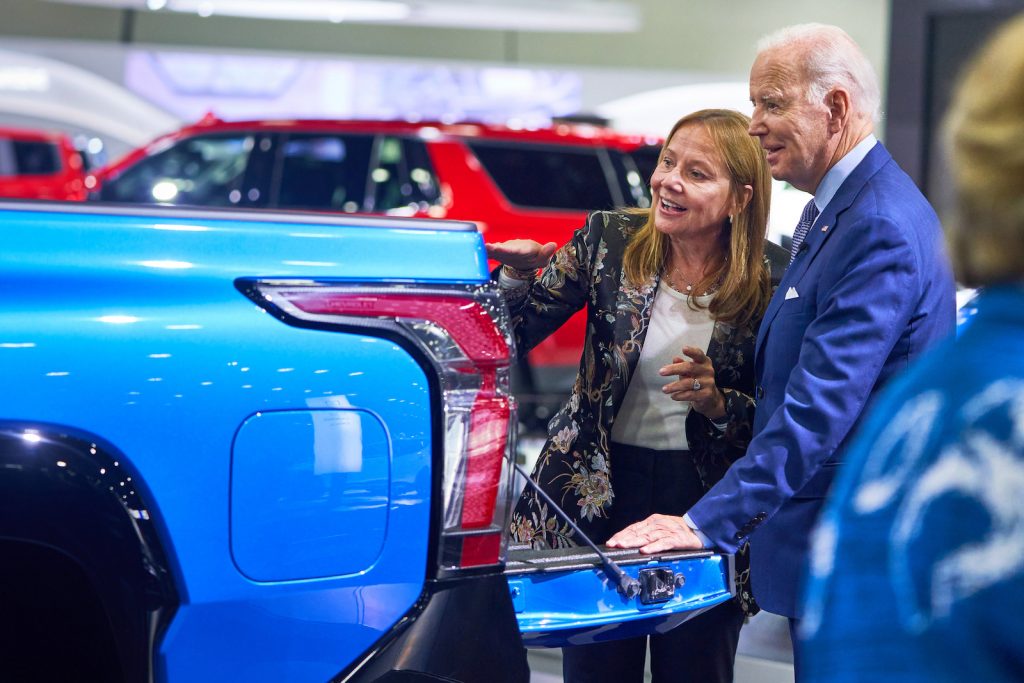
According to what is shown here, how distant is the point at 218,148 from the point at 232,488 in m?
6.22

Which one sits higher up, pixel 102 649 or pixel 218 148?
pixel 218 148

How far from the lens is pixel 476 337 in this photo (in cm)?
164

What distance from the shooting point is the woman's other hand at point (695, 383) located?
2168mm

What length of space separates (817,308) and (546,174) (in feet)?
16.4

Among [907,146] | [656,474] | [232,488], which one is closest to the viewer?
[232,488]

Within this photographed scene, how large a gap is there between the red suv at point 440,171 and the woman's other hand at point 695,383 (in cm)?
418

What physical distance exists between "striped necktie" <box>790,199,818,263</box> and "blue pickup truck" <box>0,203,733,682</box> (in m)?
0.71

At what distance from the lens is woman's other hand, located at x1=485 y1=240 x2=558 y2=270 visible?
2.38 metres

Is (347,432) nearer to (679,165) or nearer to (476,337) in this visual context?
(476,337)

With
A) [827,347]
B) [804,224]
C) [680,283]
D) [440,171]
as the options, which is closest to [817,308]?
[827,347]

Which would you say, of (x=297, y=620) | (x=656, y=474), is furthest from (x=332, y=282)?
(x=656, y=474)

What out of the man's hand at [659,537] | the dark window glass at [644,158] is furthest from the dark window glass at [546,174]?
the man's hand at [659,537]

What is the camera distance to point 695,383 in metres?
2.18

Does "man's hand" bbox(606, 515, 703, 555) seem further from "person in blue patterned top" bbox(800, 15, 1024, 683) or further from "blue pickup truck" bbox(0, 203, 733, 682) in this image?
"person in blue patterned top" bbox(800, 15, 1024, 683)
